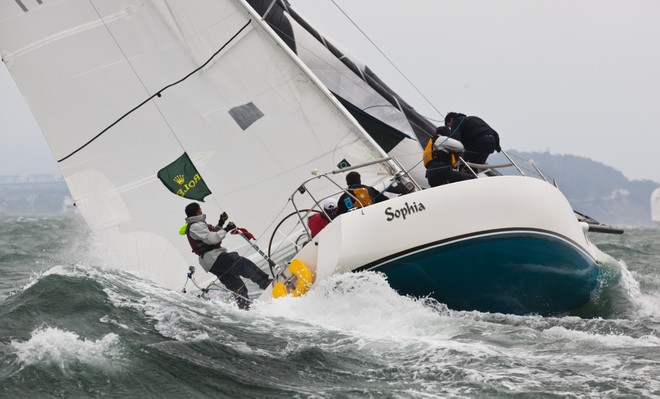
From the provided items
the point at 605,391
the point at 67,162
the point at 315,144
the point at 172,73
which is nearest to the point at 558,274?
the point at 605,391

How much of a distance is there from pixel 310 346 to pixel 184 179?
4136mm

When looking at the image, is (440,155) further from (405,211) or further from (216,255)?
(216,255)

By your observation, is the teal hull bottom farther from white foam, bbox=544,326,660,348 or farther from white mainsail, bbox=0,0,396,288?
white mainsail, bbox=0,0,396,288

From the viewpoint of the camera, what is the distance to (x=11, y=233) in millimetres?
21828

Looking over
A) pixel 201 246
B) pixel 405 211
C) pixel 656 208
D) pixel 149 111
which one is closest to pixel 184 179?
pixel 149 111

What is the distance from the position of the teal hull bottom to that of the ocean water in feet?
0.35

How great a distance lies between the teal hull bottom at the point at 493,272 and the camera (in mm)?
6762

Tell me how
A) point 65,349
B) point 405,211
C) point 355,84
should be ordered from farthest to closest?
point 355,84 → point 405,211 → point 65,349

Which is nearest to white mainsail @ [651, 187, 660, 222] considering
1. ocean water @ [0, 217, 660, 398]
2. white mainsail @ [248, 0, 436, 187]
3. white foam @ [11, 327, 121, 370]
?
white mainsail @ [248, 0, 436, 187]

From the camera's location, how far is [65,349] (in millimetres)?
5621

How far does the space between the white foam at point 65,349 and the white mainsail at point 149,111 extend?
3763 millimetres

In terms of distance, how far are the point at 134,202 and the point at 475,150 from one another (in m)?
3.57

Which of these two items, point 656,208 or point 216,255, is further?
point 656,208

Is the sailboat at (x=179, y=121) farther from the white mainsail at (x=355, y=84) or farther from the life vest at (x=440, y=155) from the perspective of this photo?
the life vest at (x=440, y=155)
